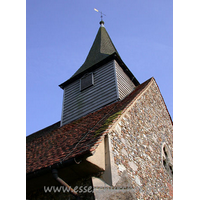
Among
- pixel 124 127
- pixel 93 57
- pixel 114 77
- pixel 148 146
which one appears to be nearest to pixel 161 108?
pixel 114 77

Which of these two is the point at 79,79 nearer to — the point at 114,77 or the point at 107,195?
the point at 114,77

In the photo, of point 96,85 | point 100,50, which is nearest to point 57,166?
point 96,85

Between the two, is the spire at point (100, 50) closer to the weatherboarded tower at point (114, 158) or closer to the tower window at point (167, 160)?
the weatherboarded tower at point (114, 158)

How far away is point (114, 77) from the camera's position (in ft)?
35.5

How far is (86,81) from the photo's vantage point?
11859mm

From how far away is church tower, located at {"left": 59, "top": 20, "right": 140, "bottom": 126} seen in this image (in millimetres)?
10383

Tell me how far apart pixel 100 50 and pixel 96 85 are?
3.39 metres

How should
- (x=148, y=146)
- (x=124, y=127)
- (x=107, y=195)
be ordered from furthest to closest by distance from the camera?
(x=148, y=146) → (x=124, y=127) → (x=107, y=195)

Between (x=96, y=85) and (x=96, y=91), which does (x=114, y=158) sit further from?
(x=96, y=85)

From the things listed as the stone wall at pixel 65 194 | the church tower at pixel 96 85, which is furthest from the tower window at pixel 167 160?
the stone wall at pixel 65 194

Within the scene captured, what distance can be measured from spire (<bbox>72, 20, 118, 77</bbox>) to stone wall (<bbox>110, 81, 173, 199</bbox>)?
4.88 m

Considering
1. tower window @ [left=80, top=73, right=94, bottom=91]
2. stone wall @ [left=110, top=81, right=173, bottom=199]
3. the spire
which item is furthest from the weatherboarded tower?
the spire

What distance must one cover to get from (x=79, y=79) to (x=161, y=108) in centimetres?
476

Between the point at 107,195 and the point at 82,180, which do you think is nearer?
the point at 107,195
